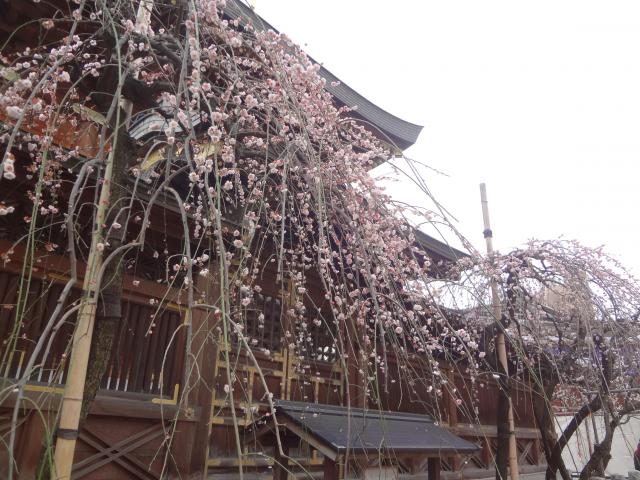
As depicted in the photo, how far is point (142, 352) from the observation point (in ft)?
13.8

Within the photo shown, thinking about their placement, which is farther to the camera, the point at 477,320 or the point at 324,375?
the point at 477,320

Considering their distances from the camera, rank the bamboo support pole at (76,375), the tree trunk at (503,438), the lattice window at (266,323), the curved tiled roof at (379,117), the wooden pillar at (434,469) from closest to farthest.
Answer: the bamboo support pole at (76,375)
the wooden pillar at (434,469)
the lattice window at (266,323)
the tree trunk at (503,438)
the curved tiled roof at (379,117)

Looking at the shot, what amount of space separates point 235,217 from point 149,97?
1.44 meters

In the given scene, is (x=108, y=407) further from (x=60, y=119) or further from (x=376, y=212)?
(x=376, y=212)

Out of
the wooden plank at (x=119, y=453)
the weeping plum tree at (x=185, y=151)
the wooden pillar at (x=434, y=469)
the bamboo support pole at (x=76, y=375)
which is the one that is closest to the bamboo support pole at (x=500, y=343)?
the wooden pillar at (x=434, y=469)

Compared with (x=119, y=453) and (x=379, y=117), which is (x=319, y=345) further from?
(x=379, y=117)

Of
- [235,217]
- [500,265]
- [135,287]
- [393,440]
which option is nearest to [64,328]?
[135,287]

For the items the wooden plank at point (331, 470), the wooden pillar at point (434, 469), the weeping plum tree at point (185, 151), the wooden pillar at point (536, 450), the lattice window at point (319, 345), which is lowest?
the wooden pillar at point (536, 450)

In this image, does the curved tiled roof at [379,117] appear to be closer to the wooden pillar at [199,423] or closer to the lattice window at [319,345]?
the lattice window at [319,345]

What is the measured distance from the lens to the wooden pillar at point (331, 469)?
3.60 metres

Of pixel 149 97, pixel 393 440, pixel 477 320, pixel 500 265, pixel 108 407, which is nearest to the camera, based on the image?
pixel 149 97

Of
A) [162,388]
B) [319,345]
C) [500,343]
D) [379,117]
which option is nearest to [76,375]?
[162,388]

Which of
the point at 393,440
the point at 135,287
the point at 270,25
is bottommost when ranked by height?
the point at 393,440

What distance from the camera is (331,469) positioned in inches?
142
